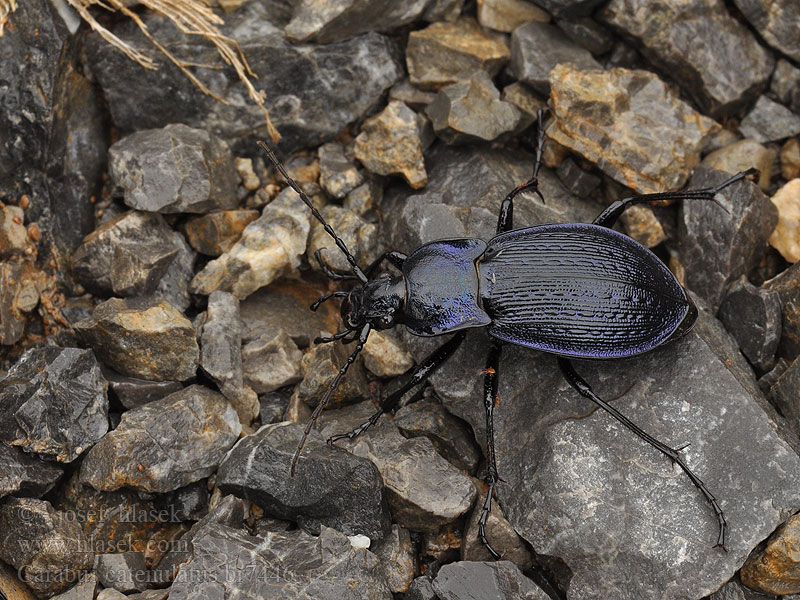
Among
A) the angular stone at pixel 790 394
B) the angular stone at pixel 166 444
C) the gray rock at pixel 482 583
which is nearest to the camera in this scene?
the gray rock at pixel 482 583

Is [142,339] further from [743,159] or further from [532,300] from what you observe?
[743,159]

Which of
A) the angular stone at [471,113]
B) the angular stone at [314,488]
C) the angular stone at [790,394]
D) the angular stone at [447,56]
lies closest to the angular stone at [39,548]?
the angular stone at [314,488]

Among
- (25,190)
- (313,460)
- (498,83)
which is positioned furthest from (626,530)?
(25,190)

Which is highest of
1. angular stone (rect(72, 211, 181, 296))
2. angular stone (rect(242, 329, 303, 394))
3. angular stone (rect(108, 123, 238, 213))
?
angular stone (rect(108, 123, 238, 213))

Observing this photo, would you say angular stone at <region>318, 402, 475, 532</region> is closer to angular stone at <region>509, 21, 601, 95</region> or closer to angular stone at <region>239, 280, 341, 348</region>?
angular stone at <region>239, 280, 341, 348</region>

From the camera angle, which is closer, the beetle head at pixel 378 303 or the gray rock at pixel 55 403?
the gray rock at pixel 55 403

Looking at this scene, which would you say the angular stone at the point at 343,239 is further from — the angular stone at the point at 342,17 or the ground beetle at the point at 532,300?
the angular stone at the point at 342,17

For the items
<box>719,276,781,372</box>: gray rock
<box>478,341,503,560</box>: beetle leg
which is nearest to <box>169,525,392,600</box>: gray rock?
<box>478,341,503,560</box>: beetle leg

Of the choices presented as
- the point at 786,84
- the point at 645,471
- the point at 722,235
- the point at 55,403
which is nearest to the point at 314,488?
the point at 55,403
